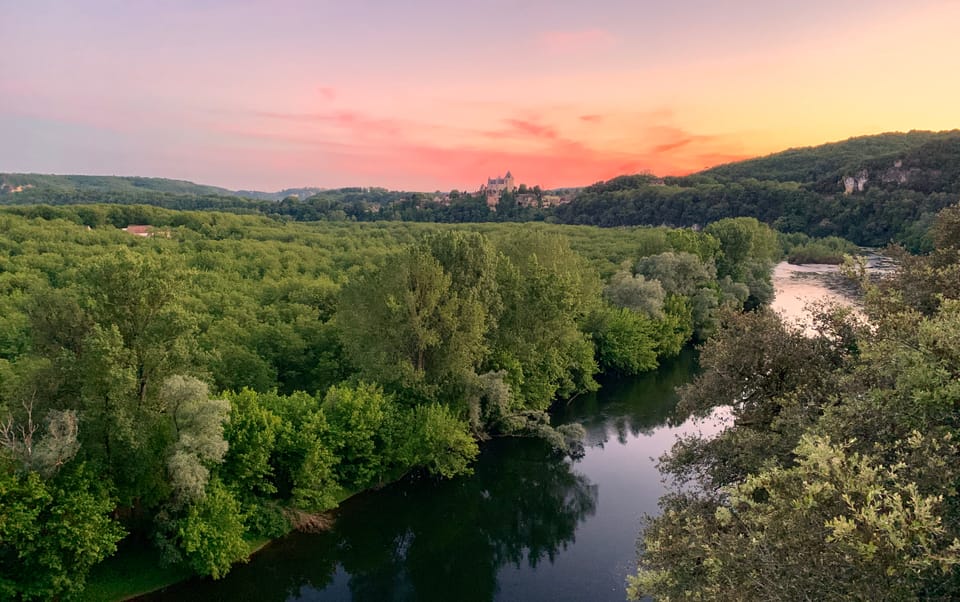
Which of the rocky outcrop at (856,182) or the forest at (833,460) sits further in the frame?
the rocky outcrop at (856,182)

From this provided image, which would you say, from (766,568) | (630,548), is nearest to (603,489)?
(630,548)

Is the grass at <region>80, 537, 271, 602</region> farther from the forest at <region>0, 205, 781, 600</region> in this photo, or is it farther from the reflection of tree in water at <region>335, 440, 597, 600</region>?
the reflection of tree in water at <region>335, 440, 597, 600</region>

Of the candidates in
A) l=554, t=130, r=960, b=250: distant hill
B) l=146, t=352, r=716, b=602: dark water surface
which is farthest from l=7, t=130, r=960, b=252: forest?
l=146, t=352, r=716, b=602: dark water surface

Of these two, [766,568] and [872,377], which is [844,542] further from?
[872,377]

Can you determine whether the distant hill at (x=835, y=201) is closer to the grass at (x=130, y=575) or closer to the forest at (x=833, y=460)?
the forest at (x=833, y=460)

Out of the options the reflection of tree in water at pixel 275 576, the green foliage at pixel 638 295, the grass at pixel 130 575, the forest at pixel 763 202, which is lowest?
the reflection of tree in water at pixel 275 576

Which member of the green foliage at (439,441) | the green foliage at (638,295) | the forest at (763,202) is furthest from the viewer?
the forest at (763,202)

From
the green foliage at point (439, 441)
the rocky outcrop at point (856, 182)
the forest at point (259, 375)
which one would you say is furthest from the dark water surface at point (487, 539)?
the rocky outcrop at point (856, 182)

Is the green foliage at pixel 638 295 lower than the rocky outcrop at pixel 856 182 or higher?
lower
